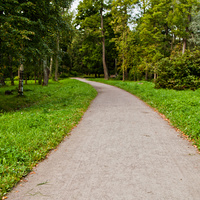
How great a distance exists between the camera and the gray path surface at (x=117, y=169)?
3.00 metres

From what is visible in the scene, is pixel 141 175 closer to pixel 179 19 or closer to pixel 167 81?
pixel 167 81

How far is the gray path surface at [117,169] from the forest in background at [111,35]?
5.46 metres

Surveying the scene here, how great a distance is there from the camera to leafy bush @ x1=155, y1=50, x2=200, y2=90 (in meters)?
15.0

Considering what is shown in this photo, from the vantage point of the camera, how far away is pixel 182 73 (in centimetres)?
1548

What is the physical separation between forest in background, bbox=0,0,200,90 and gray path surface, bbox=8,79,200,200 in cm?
546

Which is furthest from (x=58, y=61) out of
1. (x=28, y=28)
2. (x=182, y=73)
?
(x=182, y=73)

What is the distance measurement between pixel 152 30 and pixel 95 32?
10.4 meters

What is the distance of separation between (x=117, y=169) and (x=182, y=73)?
1363 centimetres

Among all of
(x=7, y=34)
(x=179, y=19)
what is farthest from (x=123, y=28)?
(x=7, y=34)

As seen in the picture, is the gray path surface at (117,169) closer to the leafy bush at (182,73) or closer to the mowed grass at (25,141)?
the mowed grass at (25,141)

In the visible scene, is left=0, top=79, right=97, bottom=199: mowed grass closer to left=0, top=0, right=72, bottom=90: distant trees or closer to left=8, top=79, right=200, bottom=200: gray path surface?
left=8, top=79, right=200, bottom=200: gray path surface

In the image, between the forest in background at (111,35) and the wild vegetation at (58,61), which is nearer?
the wild vegetation at (58,61)

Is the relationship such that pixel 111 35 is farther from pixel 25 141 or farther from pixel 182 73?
pixel 25 141

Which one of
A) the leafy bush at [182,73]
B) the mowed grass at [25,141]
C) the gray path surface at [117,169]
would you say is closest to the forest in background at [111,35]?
the leafy bush at [182,73]
